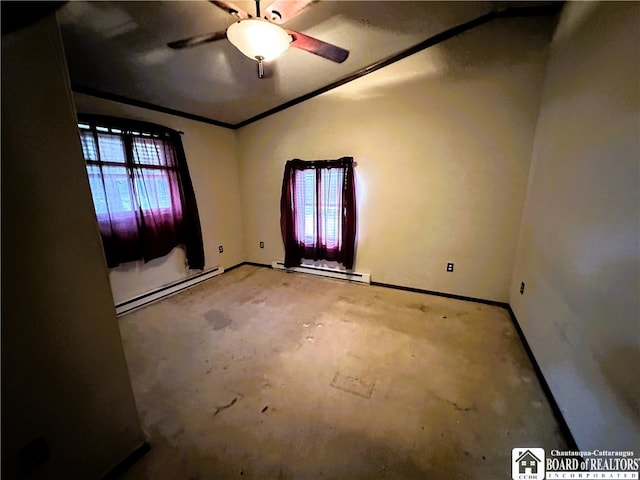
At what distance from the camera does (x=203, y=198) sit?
3646 millimetres

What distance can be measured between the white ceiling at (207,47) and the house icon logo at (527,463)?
2.78 meters

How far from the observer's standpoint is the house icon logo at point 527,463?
1251mm

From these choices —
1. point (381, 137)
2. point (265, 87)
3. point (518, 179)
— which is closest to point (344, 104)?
→ point (381, 137)

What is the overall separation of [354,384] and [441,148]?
8.13 ft

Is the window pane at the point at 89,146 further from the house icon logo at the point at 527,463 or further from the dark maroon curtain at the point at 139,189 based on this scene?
the house icon logo at the point at 527,463

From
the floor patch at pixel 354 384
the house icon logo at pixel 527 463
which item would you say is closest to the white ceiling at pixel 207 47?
the floor patch at pixel 354 384

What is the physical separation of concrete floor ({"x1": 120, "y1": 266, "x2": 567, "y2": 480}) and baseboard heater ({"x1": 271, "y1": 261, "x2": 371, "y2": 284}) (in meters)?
0.60

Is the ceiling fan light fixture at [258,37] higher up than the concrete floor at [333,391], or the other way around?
the ceiling fan light fixture at [258,37]

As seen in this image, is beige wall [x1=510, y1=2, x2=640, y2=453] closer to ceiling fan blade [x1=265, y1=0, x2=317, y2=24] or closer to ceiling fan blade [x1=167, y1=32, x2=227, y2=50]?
ceiling fan blade [x1=265, y1=0, x2=317, y2=24]

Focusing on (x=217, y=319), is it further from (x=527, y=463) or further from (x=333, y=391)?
(x=527, y=463)

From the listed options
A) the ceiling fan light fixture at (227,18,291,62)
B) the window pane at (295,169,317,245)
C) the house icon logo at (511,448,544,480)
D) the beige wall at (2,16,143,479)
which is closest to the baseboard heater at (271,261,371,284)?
the window pane at (295,169,317,245)

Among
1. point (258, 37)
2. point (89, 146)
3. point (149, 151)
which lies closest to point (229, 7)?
point (258, 37)

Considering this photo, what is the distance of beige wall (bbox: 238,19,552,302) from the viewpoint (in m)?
2.50

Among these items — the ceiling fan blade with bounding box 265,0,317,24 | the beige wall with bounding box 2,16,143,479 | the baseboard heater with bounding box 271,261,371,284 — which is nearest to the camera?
the beige wall with bounding box 2,16,143,479
